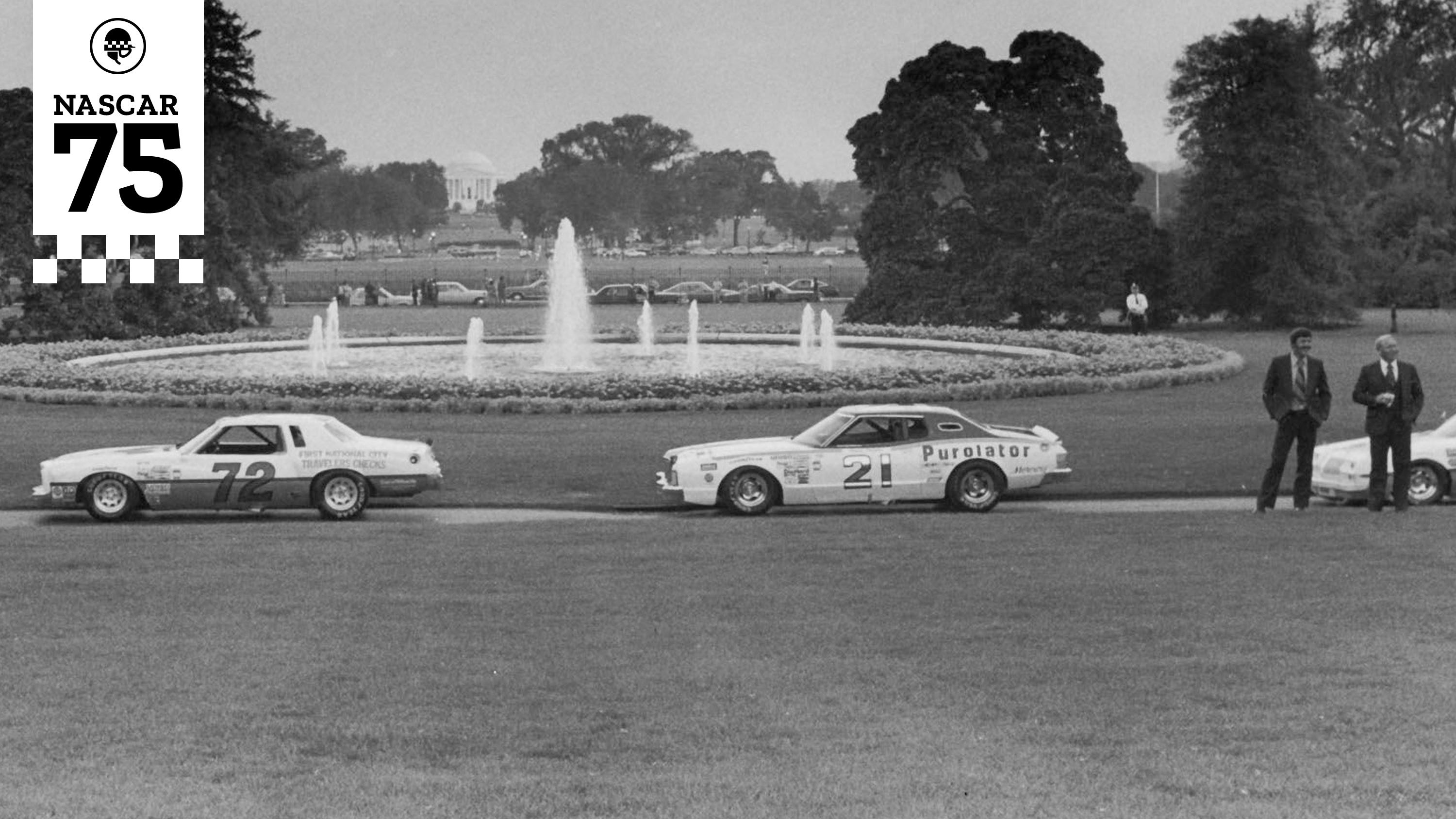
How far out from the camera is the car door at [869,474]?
20.8 meters

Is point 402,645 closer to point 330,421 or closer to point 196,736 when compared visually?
point 196,736

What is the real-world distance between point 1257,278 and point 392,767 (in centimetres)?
4905

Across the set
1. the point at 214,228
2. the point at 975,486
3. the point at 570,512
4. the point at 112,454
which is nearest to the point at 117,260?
the point at 214,228

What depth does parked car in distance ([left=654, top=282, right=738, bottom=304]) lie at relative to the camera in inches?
3287

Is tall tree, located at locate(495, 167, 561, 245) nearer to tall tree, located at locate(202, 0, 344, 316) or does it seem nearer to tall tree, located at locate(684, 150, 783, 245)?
tall tree, located at locate(684, 150, 783, 245)

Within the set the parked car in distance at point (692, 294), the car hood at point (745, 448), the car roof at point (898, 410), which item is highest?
the parked car in distance at point (692, 294)

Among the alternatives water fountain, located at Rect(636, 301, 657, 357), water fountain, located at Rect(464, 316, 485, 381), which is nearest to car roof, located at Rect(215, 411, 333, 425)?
water fountain, located at Rect(464, 316, 485, 381)

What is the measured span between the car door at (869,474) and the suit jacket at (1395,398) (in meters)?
4.57

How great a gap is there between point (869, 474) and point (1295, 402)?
14.5 ft

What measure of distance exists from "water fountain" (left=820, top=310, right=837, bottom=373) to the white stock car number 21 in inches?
641

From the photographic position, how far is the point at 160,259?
2104 inches

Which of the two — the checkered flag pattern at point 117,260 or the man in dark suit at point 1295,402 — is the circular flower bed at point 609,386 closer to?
the checkered flag pattern at point 117,260

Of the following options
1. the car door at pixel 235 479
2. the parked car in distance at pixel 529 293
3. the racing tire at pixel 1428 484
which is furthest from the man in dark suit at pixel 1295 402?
the parked car in distance at pixel 529 293

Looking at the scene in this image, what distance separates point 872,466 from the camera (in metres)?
20.8
